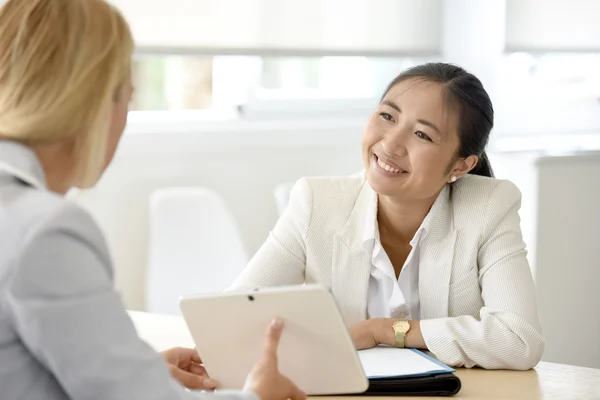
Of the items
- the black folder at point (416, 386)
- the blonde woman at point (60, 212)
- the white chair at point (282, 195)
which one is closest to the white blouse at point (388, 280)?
the black folder at point (416, 386)

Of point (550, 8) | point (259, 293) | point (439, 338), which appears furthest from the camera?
point (550, 8)

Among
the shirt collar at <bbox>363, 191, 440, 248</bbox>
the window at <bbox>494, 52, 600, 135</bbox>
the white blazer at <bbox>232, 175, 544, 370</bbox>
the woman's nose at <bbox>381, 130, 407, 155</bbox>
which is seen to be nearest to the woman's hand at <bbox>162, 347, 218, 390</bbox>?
the white blazer at <bbox>232, 175, 544, 370</bbox>

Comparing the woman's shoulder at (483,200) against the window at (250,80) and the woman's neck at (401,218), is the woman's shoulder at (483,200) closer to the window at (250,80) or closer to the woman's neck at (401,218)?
the woman's neck at (401,218)

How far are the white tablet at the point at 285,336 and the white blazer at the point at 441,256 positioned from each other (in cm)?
46

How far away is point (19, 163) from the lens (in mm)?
1331

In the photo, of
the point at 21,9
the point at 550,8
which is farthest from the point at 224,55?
the point at 21,9

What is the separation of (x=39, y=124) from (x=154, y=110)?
271 centimetres

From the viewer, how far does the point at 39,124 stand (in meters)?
1.31

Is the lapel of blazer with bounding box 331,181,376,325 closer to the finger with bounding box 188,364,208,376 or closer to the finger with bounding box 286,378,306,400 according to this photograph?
the finger with bounding box 188,364,208,376

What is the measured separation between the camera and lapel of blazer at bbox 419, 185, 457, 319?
2.39 metres

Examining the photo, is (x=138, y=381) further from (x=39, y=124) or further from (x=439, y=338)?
(x=439, y=338)

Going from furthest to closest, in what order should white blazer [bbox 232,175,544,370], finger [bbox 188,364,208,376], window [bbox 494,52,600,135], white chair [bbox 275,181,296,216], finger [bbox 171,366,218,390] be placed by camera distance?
window [bbox 494,52,600,135] → white chair [bbox 275,181,296,216] → white blazer [bbox 232,175,544,370] → finger [bbox 188,364,208,376] → finger [bbox 171,366,218,390]

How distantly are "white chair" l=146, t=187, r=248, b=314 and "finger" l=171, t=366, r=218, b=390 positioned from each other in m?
1.75

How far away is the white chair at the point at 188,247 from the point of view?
3.67 meters
